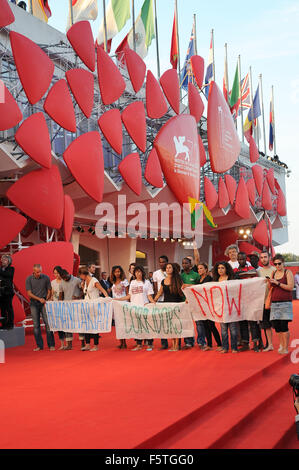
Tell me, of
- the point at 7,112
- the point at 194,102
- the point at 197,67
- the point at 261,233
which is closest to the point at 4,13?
the point at 7,112

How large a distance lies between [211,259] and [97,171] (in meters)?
21.0

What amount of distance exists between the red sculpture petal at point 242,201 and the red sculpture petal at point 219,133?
2822mm

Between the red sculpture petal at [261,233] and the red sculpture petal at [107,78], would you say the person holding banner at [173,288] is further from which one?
the red sculpture petal at [261,233]

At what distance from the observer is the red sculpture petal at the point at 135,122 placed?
16.8 m

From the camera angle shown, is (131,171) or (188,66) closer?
(131,171)

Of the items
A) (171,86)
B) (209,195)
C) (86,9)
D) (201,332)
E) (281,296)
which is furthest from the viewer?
(209,195)

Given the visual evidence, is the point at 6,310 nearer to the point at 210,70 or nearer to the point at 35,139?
the point at 35,139

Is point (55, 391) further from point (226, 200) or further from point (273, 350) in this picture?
point (226, 200)

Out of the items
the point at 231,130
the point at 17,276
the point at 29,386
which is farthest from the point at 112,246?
the point at 29,386

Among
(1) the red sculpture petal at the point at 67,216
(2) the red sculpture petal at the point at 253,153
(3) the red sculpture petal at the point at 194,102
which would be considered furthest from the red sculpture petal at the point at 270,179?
(1) the red sculpture petal at the point at 67,216

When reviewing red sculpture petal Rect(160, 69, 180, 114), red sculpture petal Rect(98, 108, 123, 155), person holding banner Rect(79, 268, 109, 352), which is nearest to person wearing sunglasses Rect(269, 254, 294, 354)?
person holding banner Rect(79, 268, 109, 352)

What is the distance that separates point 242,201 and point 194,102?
23.2 feet

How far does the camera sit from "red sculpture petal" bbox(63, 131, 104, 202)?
14250 millimetres

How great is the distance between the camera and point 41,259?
13.4m
